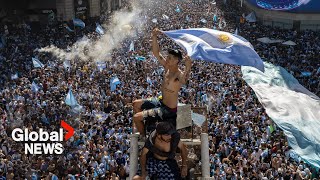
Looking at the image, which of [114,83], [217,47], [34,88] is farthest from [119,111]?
[217,47]

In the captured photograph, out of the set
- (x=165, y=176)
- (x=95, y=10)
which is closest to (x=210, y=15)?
(x=95, y=10)

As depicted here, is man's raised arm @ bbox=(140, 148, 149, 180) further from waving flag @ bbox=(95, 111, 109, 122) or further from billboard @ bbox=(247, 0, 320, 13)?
billboard @ bbox=(247, 0, 320, 13)

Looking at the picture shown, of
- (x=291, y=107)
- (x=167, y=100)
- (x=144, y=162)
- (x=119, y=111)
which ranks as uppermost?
(x=119, y=111)

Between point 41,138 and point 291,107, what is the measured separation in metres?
8.60

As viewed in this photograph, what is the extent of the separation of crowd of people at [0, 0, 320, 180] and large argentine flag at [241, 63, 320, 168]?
368 mm

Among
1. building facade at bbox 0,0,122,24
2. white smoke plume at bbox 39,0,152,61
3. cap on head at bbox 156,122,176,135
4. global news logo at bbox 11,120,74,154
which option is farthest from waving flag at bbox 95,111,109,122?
building facade at bbox 0,0,122,24

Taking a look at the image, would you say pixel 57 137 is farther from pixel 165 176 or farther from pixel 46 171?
pixel 165 176

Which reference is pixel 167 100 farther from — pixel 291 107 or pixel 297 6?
pixel 297 6

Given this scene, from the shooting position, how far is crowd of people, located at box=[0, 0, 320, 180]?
517 inches

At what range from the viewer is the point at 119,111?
17.5 m

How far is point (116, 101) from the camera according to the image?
60.7 ft

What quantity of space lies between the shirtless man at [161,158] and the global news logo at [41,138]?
7758mm

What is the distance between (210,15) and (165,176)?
38.2 metres

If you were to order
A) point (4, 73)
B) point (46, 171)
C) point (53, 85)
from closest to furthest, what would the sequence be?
point (46, 171)
point (53, 85)
point (4, 73)
